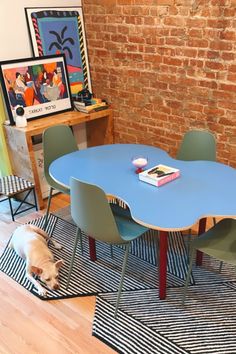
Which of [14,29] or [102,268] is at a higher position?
[14,29]

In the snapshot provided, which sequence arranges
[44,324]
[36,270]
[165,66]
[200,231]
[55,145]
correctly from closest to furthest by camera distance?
[44,324] < [36,270] < [200,231] < [55,145] < [165,66]

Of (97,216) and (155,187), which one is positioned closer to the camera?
(97,216)

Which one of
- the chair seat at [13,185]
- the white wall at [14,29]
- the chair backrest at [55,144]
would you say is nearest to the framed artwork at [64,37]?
the white wall at [14,29]

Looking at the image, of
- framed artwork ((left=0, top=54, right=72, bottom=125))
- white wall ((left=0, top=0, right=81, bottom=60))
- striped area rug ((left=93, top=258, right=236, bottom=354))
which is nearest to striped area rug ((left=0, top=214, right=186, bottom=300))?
striped area rug ((left=93, top=258, right=236, bottom=354))

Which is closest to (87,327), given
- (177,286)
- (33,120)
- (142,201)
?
(177,286)

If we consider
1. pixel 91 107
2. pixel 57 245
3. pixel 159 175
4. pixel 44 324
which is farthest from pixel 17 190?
pixel 159 175

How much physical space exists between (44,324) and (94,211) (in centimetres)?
78

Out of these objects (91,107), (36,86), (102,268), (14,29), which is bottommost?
(102,268)

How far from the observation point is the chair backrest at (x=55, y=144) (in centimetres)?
291

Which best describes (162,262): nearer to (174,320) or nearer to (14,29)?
(174,320)

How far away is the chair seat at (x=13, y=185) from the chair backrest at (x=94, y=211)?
3.89 ft

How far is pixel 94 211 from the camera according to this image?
2.04 metres

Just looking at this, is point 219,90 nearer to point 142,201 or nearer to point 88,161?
point 88,161

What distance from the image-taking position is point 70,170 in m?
2.49
